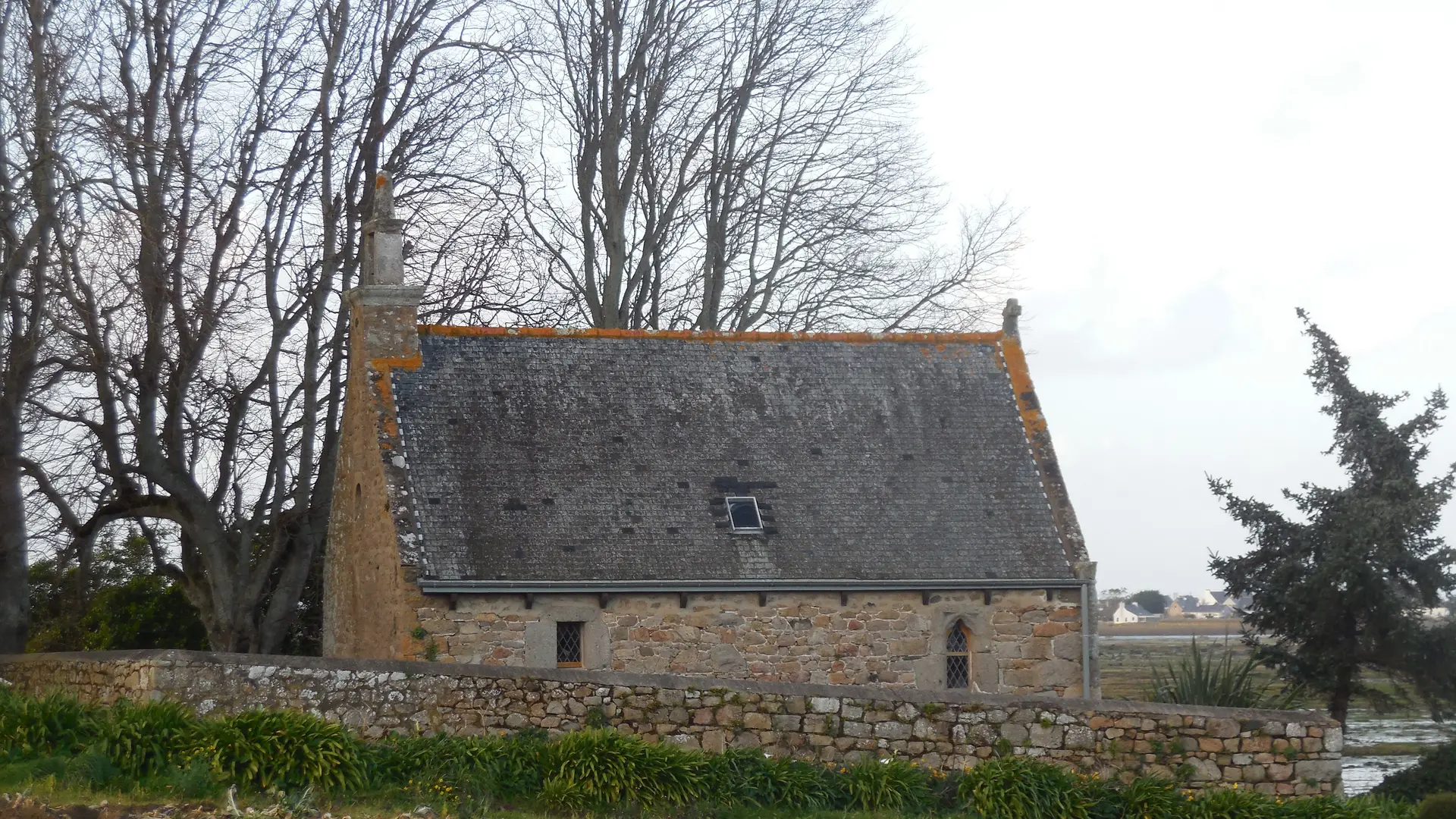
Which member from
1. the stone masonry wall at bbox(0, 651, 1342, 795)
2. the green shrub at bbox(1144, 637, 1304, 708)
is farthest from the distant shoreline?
the stone masonry wall at bbox(0, 651, 1342, 795)

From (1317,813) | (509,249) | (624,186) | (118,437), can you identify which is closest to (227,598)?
(118,437)

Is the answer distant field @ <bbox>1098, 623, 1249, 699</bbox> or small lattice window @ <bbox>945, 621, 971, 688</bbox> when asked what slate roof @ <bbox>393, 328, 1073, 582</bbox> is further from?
distant field @ <bbox>1098, 623, 1249, 699</bbox>

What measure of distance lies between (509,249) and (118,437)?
24.2ft

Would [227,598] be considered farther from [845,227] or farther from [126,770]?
[845,227]

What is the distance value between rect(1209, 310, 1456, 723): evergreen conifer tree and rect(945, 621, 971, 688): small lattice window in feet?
13.7

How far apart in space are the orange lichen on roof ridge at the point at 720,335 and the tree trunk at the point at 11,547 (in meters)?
5.12

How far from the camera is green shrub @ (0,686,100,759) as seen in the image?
445 inches

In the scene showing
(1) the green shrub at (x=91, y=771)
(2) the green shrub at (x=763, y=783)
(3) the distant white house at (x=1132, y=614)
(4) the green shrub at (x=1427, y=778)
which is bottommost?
(3) the distant white house at (x=1132, y=614)

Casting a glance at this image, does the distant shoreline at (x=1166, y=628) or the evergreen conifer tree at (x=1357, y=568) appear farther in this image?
the distant shoreline at (x=1166, y=628)

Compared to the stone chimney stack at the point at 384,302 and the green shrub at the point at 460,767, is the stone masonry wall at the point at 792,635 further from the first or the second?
the green shrub at the point at 460,767

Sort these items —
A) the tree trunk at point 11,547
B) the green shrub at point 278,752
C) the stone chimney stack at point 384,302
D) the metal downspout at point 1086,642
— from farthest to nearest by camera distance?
1. the stone chimney stack at point 384,302
2. the metal downspout at point 1086,642
3. the tree trunk at point 11,547
4. the green shrub at point 278,752

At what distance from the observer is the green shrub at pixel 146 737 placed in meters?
10.9

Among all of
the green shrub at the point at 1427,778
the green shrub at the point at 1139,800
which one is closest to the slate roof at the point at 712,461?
the green shrub at the point at 1427,778

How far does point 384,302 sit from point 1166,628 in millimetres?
73668
